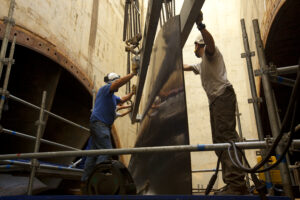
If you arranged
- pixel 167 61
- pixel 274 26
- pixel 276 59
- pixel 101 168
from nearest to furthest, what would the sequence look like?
pixel 101 168 → pixel 167 61 → pixel 274 26 → pixel 276 59

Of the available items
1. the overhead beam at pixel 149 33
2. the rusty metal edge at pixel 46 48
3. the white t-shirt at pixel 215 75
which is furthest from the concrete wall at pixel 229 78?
the white t-shirt at pixel 215 75

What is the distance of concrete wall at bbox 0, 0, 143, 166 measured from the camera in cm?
409

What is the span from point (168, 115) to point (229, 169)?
0.95m

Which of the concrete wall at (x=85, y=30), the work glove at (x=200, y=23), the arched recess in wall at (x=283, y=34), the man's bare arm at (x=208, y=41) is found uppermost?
the concrete wall at (x=85, y=30)

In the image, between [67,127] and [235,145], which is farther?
[67,127]

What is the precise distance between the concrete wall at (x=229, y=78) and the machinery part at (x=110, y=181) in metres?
5.86

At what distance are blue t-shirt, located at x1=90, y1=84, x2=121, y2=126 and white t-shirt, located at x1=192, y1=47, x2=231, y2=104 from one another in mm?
1634

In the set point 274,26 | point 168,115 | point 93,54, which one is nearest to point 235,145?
point 168,115

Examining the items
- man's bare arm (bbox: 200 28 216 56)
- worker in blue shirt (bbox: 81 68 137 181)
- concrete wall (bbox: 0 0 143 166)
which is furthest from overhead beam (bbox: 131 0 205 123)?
concrete wall (bbox: 0 0 143 166)

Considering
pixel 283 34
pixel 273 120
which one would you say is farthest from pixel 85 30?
pixel 273 120

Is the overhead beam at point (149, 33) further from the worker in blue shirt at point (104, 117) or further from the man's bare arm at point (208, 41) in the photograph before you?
the man's bare arm at point (208, 41)

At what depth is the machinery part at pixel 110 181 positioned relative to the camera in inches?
68.4

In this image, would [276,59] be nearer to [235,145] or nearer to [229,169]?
[229,169]

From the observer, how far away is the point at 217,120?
2709 mm
